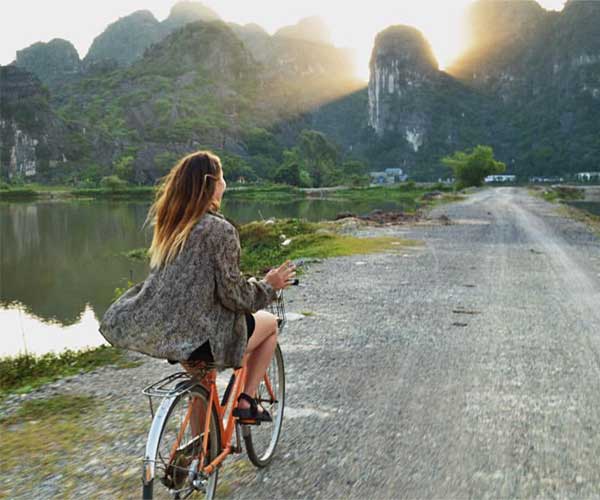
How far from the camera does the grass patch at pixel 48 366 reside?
20.9 ft

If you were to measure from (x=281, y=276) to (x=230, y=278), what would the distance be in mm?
368

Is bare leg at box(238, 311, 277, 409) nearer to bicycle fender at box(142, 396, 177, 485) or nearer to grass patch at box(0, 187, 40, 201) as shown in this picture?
bicycle fender at box(142, 396, 177, 485)

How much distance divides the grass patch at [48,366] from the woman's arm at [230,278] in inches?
150

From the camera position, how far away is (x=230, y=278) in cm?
314

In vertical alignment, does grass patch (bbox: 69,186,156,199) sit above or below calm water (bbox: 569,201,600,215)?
above

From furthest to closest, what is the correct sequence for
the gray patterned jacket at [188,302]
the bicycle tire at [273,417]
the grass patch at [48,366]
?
the grass patch at [48,366] → the bicycle tire at [273,417] → the gray patterned jacket at [188,302]

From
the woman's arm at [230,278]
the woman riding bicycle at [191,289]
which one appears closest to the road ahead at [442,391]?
the woman riding bicycle at [191,289]

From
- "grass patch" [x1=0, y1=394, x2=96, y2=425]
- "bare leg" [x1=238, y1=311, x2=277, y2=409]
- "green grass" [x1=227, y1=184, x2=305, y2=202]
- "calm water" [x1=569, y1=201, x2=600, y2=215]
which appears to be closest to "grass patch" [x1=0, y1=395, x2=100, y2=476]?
"grass patch" [x1=0, y1=394, x2=96, y2=425]

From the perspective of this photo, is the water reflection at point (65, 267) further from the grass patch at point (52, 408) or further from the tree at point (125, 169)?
the tree at point (125, 169)

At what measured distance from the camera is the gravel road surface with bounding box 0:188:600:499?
12.9ft

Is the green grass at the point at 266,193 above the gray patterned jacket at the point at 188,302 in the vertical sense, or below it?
below

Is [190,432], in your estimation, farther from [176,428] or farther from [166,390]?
[166,390]

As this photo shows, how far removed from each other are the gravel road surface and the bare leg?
712 millimetres

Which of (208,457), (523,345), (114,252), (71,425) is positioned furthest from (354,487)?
(114,252)
